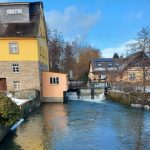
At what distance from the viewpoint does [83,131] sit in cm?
2072

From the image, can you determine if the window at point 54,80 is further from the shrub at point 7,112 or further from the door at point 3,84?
the shrub at point 7,112

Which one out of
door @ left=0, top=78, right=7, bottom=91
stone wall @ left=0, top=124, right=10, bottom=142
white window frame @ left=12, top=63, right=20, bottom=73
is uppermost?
white window frame @ left=12, top=63, right=20, bottom=73

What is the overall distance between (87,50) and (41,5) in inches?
1931

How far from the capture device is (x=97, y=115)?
27703 millimetres

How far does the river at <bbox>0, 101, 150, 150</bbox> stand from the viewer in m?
17.0

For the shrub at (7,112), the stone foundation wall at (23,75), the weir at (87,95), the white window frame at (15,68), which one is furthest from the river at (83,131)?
the weir at (87,95)

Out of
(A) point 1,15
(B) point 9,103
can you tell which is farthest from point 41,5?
(B) point 9,103

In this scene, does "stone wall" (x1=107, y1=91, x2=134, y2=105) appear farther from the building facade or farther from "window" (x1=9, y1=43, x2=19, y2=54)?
"window" (x1=9, y1=43, x2=19, y2=54)

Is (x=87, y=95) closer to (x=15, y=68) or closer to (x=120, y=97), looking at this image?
(x=120, y=97)

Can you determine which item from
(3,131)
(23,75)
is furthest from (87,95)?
(3,131)

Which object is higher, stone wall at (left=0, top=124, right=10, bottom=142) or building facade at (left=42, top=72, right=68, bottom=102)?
building facade at (left=42, top=72, right=68, bottom=102)

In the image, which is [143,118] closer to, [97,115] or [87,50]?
[97,115]

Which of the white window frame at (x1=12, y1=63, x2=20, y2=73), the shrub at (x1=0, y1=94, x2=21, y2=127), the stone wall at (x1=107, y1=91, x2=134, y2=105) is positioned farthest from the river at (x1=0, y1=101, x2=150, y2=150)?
the white window frame at (x1=12, y1=63, x2=20, y2=73)

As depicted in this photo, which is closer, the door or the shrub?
the shrub
